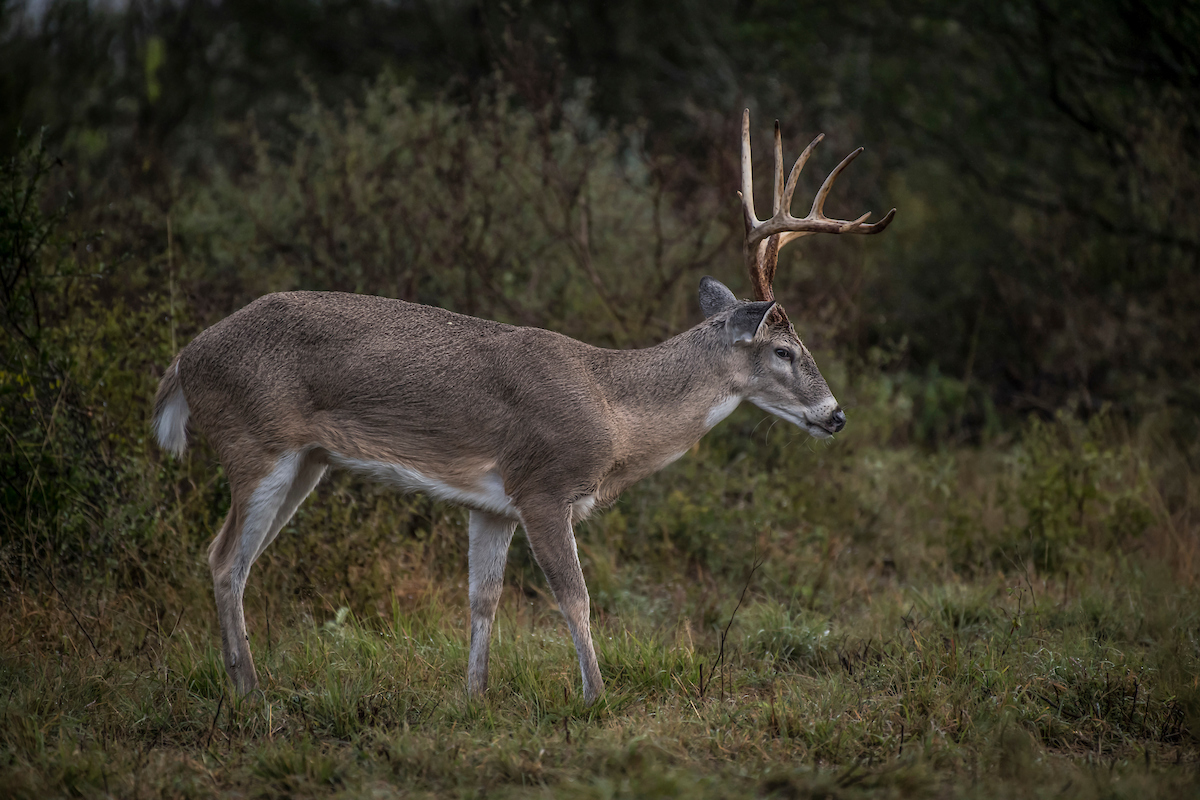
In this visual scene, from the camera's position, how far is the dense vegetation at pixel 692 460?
14.3 ft

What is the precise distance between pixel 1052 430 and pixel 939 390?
1.97 meters

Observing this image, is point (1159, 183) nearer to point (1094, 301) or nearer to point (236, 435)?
point (1094, 301)

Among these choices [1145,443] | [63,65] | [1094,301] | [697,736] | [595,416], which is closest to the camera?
[697,736]

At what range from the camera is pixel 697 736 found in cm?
429

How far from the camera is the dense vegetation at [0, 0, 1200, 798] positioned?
4.35m

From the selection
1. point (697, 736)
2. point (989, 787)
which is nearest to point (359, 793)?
point (697, 736)

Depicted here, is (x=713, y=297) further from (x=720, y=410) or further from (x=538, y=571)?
(x=538, y=571)

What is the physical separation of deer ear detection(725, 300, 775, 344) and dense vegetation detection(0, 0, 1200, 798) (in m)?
1.41

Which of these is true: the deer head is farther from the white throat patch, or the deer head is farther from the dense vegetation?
the dense vegetation

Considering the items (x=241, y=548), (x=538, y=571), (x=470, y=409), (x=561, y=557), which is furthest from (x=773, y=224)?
(x=241, y=548)

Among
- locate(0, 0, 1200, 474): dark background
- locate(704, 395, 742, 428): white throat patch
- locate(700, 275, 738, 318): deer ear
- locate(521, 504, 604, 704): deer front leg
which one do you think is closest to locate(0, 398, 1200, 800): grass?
locate(521, 504, 604, 704): deer front leg

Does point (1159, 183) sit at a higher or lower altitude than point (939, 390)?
higher

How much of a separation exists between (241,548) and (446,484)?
1.02 m

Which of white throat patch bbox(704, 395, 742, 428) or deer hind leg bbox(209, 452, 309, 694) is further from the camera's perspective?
white throat patch bbox(704, 395, 742, 428)
